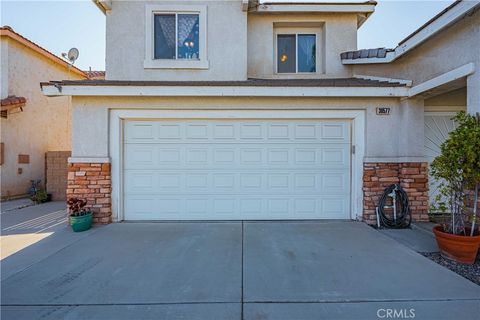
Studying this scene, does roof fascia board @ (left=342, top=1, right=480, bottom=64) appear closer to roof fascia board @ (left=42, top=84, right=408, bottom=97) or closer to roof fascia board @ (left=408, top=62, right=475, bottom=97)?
roof fascia board @ (left=408, top=62, right=475, bottom=97)

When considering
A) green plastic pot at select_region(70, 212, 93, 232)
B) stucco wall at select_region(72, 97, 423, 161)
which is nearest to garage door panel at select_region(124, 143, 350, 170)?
stucco wall at select_region(72, 97, 423, 161)

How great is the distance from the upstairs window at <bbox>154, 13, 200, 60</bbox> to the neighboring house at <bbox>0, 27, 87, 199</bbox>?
18.9ft

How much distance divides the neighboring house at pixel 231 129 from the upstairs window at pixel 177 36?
0.18ft

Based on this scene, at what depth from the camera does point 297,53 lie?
308 inches

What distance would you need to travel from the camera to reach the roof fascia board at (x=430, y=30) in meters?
4.21

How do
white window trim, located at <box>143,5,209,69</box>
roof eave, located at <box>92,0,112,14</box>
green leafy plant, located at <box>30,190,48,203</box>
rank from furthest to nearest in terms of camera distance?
green leafy plant, located at <box>30,190,48,203</box> → white window trim, located at <box>143,5,209,69</box> → roof eave, located at <box>92,0,112,14</box>

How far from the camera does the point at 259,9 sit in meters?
7.24

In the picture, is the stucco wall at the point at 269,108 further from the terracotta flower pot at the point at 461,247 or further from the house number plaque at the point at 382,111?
the terracotta flower pot at the point at 461,247

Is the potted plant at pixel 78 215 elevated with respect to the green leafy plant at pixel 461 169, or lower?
lower

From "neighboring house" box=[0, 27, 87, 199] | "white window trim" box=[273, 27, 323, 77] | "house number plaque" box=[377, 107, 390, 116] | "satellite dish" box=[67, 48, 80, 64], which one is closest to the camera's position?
"house number plaque" box=[377, 107, 390, 116]

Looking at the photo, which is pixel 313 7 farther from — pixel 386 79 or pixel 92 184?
pixel 92 184

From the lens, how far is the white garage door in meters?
6.24

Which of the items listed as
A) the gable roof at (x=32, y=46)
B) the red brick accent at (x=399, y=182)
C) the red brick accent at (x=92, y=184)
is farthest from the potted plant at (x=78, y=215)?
the gable roof at (x=32, y=46)

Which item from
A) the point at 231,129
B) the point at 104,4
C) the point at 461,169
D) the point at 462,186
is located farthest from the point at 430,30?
the point at 104,4
